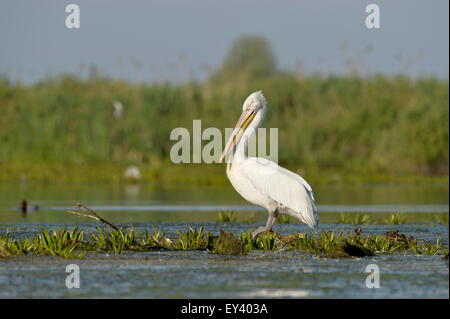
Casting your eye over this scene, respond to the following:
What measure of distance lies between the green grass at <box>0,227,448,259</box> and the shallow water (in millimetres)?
156

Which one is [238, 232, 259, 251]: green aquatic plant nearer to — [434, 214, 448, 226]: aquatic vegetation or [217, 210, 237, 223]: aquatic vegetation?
[217, 210, 237, 223]: aquatic vegetation

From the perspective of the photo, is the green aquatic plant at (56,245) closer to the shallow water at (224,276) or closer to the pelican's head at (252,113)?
the shallow water at (224,276)

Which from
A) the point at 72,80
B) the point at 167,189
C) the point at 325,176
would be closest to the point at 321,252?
the point at 167,189

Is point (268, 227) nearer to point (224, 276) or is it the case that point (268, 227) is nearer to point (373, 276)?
point (224, 276)

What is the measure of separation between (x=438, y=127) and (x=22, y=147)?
12942 mm

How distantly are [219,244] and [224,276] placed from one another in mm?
1596

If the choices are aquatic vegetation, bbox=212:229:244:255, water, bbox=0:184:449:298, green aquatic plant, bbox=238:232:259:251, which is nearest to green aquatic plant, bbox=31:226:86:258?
water, bbox=0:184:449:298

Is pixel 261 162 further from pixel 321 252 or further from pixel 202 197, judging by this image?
pixel 202 197

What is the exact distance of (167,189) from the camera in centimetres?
2572

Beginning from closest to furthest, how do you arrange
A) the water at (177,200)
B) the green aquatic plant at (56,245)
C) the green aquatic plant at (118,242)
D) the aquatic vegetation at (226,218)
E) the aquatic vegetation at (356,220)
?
the green aquatic plant at (56,245) → the green aquatic plant at (118,242) → the aquatic vegetation at (356,220) → the aquatic vegetation at (226,218) → the water at (177,200)

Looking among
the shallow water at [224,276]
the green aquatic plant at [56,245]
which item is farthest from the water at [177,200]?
the shallow water at [224,276]

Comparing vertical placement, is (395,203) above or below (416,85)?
below

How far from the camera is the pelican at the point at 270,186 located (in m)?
11.7

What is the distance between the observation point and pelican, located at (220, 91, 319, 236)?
11.7 meters
